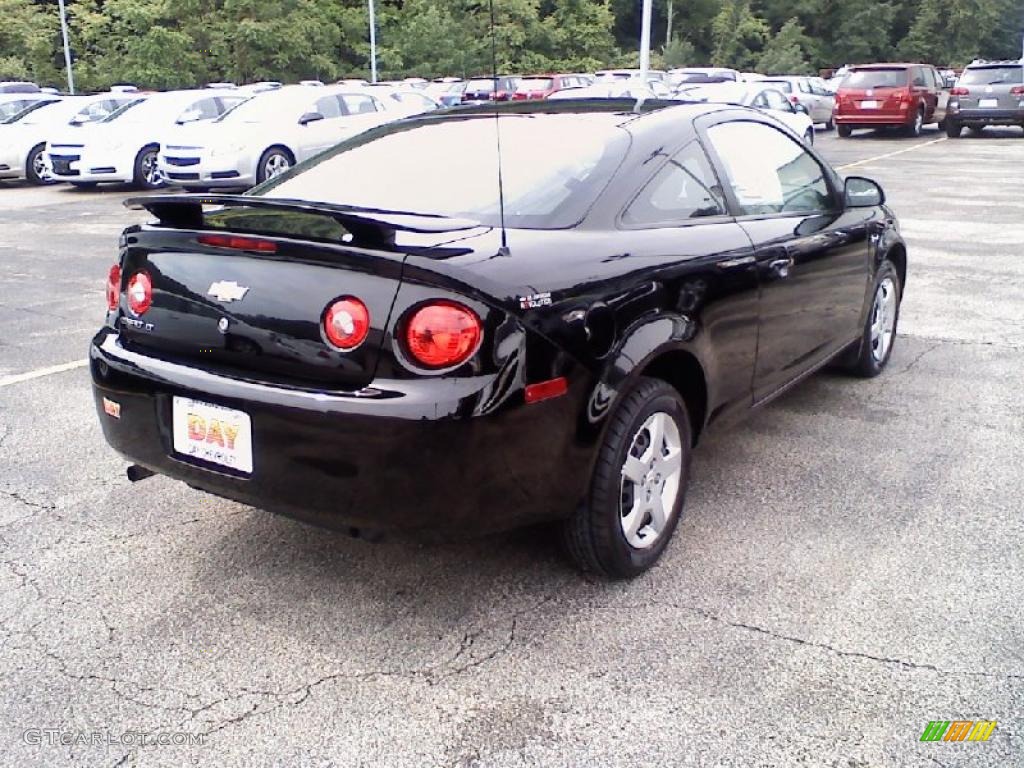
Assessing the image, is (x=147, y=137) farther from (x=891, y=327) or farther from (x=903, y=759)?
(x=903, y=759)

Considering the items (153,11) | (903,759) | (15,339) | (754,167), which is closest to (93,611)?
(903,759)

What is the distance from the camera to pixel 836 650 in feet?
9.53

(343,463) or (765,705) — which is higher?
(343,463)

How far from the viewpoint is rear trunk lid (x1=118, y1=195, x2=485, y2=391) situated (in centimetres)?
275

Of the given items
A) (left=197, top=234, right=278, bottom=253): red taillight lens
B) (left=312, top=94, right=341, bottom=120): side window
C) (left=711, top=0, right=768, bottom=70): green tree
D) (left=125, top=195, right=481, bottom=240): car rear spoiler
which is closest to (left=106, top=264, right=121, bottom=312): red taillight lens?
(left=125, top=195, right=481, bottom=240): car rear spoiler

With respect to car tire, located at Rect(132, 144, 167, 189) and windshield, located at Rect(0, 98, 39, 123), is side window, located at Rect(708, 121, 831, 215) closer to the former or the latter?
car tire, located at Rect(132, 144, 167, 189)

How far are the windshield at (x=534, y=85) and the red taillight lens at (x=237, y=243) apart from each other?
2739 centimetres

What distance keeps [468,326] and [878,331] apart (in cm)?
346

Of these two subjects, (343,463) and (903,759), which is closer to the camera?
(903,759)

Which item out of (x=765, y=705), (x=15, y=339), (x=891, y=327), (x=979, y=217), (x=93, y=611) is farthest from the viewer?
(x=979, y=217)

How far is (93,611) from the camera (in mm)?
3121

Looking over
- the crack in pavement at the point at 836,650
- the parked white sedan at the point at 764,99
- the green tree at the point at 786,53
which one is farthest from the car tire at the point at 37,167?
the green tree at the point at 786,53

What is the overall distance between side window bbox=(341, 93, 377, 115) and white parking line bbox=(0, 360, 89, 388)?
36.9 ft

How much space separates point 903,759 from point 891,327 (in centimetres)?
366
